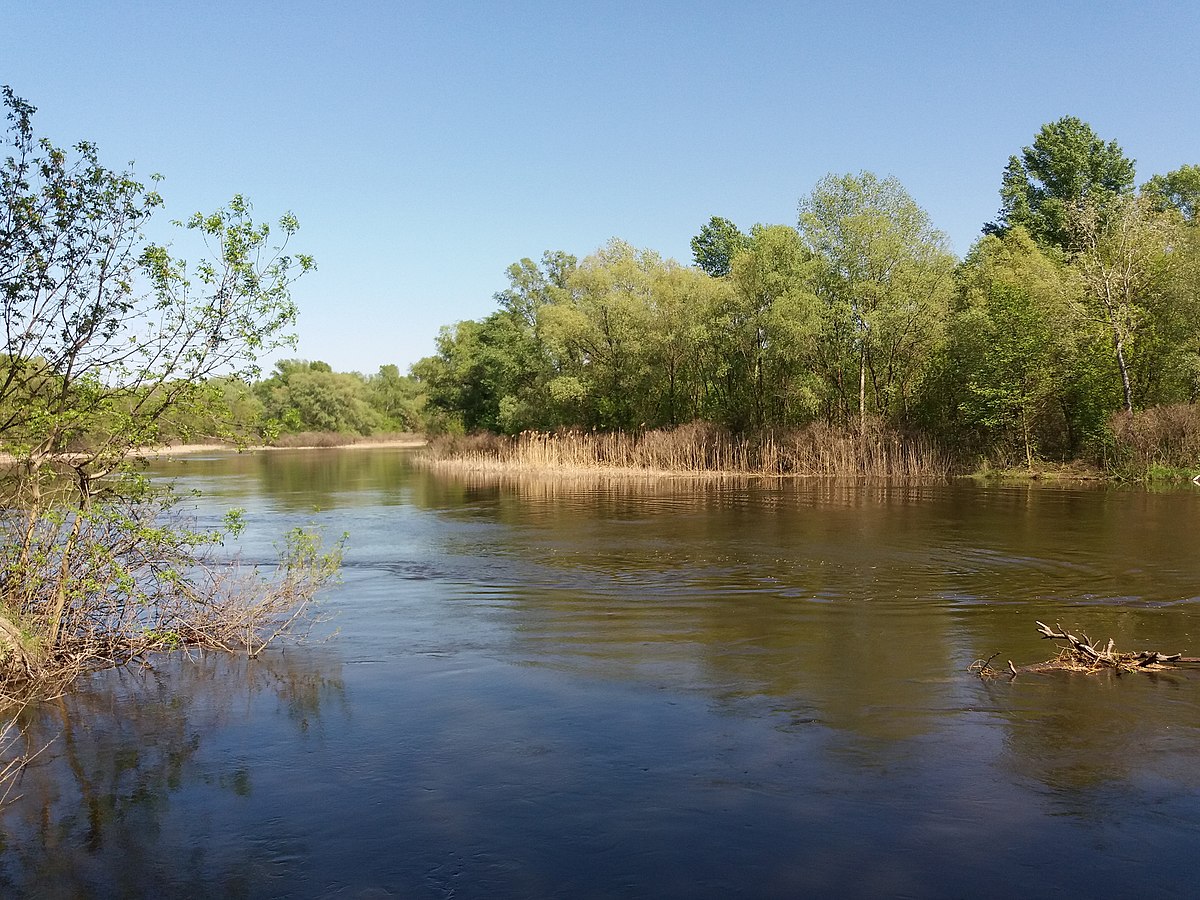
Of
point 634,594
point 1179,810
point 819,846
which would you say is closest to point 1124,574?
point 634,594

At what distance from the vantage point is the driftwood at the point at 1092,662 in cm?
988

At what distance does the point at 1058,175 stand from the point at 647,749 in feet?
201

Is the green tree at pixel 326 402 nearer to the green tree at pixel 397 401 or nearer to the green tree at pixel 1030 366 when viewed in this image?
the green tree at pixel 397 401

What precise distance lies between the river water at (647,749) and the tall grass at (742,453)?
22.7m

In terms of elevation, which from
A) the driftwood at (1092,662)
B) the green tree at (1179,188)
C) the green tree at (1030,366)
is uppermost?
the green tree at (1179,188)

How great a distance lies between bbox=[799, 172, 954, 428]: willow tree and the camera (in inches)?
1559

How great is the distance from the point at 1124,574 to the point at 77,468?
16.0 meters

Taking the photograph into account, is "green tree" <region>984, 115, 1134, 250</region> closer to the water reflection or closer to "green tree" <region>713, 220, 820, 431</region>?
"green tree" <region>713, 220, 820, 431</region>

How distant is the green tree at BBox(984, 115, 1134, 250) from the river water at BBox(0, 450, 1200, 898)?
1801 inches

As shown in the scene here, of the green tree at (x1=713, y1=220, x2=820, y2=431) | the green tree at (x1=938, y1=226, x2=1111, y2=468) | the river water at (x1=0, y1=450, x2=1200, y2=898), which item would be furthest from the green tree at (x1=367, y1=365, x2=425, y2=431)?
the river water at (x1=0, y1=450, x2=1200, y2=898)

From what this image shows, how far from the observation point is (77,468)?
9.66m

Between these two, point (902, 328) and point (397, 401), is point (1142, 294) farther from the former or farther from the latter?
point (397, 401)

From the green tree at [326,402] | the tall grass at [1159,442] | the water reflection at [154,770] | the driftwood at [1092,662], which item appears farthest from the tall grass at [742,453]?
the green tree at [326,402]

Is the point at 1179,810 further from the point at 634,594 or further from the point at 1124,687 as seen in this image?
the point at 634,594
